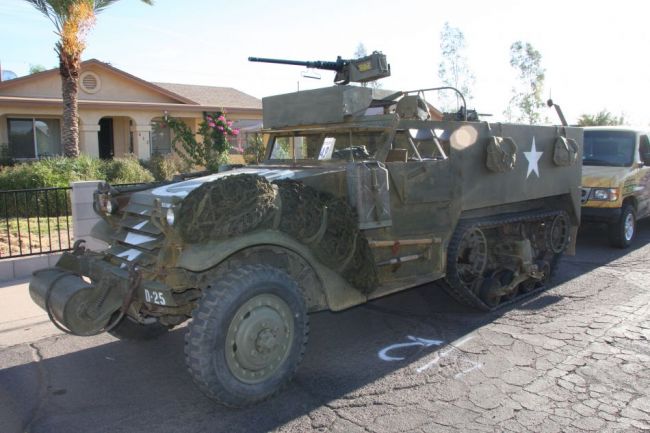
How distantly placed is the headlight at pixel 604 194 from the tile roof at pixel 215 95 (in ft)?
52.1

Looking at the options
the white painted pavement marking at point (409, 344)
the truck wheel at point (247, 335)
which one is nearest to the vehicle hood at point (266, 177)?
the truck wheel at point (247, 335)

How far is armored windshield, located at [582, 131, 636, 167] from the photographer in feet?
33.6

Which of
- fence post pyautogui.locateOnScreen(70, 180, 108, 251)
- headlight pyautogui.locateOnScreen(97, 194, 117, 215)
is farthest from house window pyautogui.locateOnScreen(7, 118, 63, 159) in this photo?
headlight pyautogui.locateOnScreen(97, 194, 117, 215)

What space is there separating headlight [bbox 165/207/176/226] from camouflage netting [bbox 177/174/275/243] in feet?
0.17

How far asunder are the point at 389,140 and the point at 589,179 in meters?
5.95

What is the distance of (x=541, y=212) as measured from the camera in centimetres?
721

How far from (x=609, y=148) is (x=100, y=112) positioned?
1617 centimetres

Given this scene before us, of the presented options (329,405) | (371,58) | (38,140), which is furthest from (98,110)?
(329,405)

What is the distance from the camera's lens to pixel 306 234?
14.5ft

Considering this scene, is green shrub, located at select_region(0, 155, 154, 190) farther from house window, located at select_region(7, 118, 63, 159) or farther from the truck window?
the truck window

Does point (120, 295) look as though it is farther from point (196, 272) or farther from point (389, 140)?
point (389, 140)

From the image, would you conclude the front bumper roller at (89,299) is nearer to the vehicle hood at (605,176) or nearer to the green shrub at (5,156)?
the vehicle hood at (605,176)

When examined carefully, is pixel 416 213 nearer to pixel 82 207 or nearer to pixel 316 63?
pixel 316 63

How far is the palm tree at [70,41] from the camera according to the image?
15.2 m
